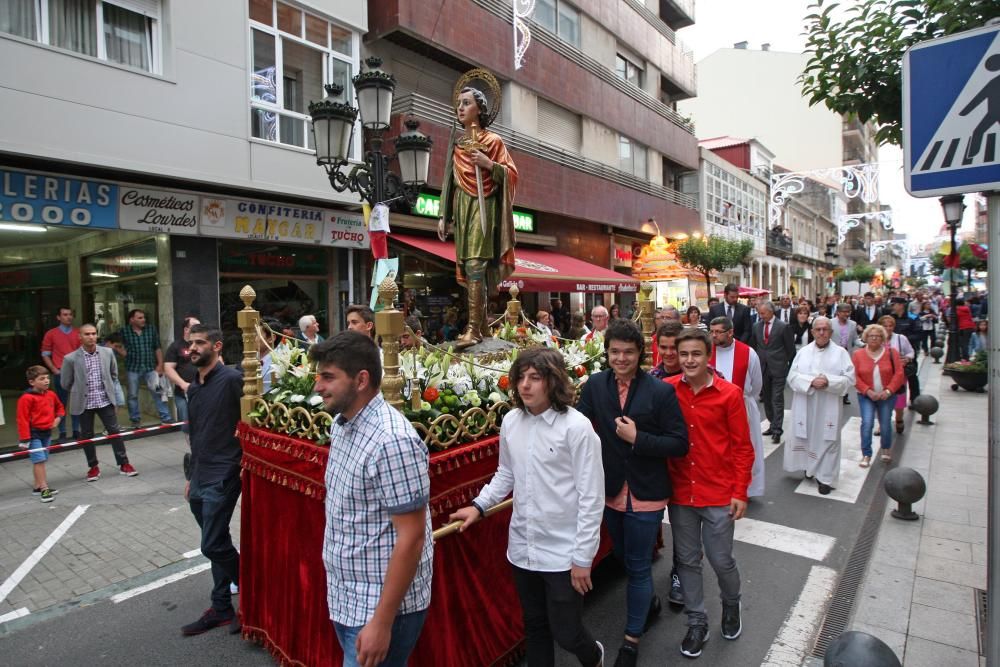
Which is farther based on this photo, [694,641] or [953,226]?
[953,226]

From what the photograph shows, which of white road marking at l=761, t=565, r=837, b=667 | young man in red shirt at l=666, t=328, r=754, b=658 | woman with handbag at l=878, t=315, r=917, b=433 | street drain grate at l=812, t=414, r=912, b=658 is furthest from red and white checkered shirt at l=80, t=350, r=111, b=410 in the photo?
woman with handbag at l=878, t=315, r=917, b=433

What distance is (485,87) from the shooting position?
5309mm

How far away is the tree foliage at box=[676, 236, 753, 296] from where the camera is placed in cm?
2258

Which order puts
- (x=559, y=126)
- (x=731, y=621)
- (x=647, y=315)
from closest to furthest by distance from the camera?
(x=731, y=621)
(x=647, y=315)
(x=559, y=126)

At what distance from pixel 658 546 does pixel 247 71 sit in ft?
32.9

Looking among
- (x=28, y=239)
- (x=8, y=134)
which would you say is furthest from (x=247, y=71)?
(x=28, y=239)

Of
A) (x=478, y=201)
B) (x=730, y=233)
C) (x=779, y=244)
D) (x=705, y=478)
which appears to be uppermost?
(x=779, y=244)

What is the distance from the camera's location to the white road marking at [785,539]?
4.72 m

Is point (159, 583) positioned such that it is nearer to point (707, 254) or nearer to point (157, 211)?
point (157, 211)

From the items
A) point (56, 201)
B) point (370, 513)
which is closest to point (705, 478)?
point (370, 513)

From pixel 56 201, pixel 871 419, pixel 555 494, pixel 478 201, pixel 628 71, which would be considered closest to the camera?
pixel 555 494

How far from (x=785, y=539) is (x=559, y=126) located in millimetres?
15871

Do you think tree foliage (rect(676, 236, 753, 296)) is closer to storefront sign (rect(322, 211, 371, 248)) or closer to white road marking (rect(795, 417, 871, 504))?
storefront sign (rect(322, 211, 371, 248))

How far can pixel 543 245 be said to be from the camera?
18.1m
